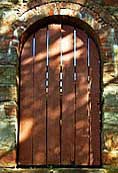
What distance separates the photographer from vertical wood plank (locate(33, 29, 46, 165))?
5832 millimetres

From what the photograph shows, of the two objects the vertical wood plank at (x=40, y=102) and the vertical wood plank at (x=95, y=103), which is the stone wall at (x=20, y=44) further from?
the vertical wood plank at (x=40, y=102)

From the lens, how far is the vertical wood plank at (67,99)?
19.1ft

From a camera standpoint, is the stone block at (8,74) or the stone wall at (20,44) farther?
the stone block at (8,74)

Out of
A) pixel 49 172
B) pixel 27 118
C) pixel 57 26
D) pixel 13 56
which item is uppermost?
pixel 57 26

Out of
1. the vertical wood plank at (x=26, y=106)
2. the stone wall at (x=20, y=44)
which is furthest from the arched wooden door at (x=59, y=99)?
the stone wall at (x=20, y=44)

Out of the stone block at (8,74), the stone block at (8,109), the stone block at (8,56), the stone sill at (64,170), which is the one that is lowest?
the stone sill at (64,170)

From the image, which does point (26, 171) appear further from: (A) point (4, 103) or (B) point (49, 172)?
(A) point (4, 103)

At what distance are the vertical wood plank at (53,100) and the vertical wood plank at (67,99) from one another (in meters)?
0.08

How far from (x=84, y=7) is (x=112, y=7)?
0.38 m

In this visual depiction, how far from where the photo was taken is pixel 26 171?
557cm

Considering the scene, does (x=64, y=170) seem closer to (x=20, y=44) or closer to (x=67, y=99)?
(x=67, y=99)

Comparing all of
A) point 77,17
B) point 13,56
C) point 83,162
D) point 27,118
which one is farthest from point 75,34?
point 83,162

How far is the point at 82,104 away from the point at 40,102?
56cm

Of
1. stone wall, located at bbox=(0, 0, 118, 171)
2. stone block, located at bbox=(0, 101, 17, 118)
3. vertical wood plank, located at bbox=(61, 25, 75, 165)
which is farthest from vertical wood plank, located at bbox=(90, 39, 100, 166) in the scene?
stone block, located at bbox=(0, 101, 17, 118)
